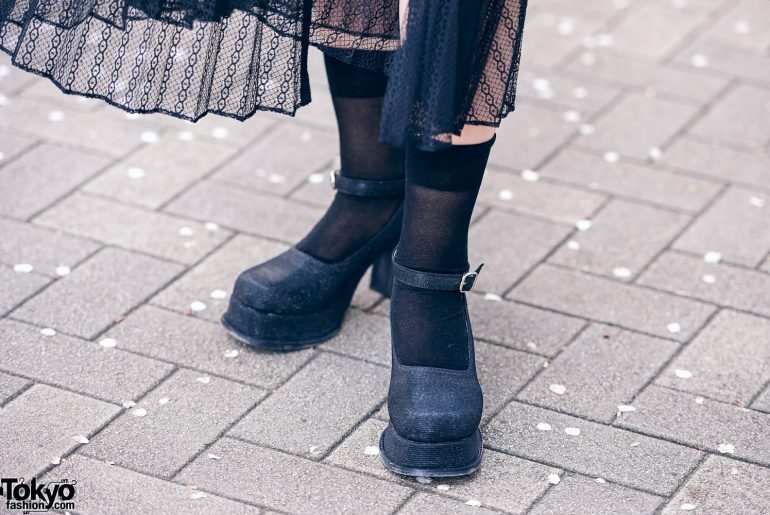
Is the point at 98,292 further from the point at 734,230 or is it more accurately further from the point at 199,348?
the point at 734,230

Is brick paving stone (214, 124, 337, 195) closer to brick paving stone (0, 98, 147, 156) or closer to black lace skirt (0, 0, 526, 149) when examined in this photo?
brick paving stone (0, 98, 147, 156)

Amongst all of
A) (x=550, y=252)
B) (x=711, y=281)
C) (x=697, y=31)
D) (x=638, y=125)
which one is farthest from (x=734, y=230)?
(x=697, y=31)

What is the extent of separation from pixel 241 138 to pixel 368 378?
1.14 meters

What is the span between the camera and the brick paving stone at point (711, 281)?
2.50 m

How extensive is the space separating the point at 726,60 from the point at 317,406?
6.85 ft

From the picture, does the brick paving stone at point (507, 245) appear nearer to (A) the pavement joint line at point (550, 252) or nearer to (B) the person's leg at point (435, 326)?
(A) the pavement joint line at point (550, 252)

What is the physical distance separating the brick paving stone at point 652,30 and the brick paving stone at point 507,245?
1.11 meters

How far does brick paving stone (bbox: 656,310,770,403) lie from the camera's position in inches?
87.0

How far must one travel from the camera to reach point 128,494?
187 centimetres

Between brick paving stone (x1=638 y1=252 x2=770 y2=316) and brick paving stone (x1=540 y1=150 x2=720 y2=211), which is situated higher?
brick paving stone (x1=540 y1=150 x2=720 y2=211)

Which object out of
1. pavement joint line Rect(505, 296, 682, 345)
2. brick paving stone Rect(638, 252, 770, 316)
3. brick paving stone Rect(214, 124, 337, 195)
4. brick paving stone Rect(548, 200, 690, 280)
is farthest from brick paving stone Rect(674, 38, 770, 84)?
pavement joint line Rect(505, 296, 682, 345)

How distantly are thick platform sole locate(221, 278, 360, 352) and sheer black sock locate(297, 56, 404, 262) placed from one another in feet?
0.35

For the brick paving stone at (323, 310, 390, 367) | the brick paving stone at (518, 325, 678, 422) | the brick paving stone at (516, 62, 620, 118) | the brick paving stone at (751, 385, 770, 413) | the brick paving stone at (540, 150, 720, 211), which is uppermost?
the brick paving stone at (516, 62, 620, 118)

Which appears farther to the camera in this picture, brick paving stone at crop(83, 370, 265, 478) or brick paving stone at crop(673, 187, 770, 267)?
brick paving stone at crop(673, 187, 770, 267)
